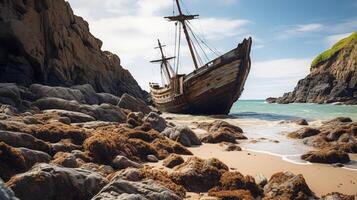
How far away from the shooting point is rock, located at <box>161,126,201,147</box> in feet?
52.5

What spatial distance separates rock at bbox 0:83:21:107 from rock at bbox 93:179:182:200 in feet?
49.7

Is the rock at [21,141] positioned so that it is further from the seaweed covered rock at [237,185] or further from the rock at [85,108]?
the rock at [85,108]

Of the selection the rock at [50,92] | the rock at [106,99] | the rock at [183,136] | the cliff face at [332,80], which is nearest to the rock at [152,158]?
the rock at [183,136]

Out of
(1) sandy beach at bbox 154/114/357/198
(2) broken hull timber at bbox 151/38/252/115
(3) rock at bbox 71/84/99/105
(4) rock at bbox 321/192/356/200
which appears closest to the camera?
(4) rock at bbox 321/192/356/200

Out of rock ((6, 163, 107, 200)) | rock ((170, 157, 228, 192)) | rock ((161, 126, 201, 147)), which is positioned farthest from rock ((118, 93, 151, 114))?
rock ((6, 163, 107, 200))

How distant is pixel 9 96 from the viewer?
19312mm

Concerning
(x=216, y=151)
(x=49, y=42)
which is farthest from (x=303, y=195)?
(x=49, y=42)

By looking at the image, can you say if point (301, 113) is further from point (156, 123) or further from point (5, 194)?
point (5, 194)

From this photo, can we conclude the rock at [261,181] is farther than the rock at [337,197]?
Yes

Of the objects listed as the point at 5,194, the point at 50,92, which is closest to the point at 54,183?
the point at 5,194

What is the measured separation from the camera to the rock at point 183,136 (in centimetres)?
1602

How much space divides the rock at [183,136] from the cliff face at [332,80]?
78.0 m

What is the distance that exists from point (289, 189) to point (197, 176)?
6.81 ft

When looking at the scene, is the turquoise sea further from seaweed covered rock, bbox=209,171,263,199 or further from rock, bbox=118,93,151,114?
seaweed covered rock, bbox=209,171,263,199
